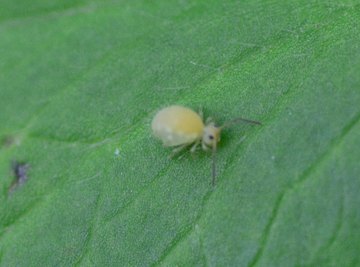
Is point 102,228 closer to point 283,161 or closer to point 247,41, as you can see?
point 283,161

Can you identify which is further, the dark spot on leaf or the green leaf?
the dark spot on leaf

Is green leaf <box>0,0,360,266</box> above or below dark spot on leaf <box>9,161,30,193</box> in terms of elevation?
above

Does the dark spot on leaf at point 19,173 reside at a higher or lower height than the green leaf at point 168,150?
lower

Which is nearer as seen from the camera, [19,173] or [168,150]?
[168,150]

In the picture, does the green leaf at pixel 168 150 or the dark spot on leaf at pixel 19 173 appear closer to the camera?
the green leaf at pixel 168 150

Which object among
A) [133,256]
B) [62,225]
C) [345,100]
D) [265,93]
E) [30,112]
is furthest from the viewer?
[30,112]

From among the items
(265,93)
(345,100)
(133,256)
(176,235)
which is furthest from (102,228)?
(345,100)

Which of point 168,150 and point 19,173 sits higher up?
point 168,150

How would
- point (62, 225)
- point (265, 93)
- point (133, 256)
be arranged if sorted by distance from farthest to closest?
point (62, 225) < point (133, 256) < point (265, 93)
